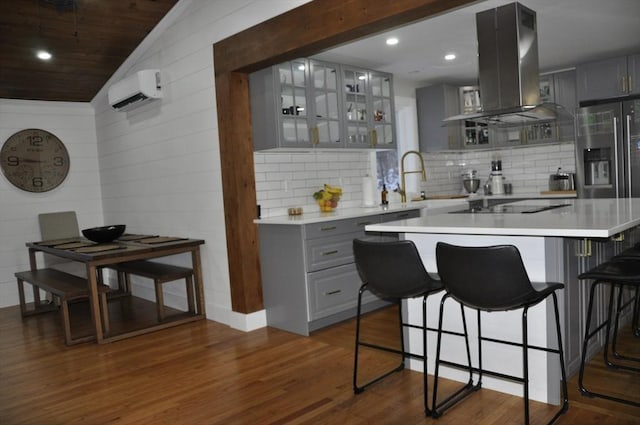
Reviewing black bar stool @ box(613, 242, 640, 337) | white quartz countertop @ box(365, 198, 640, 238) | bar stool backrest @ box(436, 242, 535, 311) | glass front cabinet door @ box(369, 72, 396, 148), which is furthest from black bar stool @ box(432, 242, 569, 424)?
glass front cabinet door @ box(369, 72, 396, 148)

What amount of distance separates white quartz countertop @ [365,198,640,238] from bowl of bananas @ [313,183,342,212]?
5.44 feet

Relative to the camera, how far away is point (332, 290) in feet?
13.8

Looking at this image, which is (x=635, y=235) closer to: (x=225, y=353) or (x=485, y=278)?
(x=485, y=278)

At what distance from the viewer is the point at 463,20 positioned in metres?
4.05

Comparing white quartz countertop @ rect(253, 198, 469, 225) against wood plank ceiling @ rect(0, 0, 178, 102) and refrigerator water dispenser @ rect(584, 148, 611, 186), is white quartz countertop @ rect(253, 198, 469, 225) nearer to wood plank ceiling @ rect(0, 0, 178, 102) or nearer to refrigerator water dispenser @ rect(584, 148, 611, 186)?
refrigerator water dispenser @ rect(584, 148, 611, 186)

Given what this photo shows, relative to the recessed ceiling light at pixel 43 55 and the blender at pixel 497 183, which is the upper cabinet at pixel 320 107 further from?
the recessed ceiling light at pixel 43 55

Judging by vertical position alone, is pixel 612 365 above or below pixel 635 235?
below

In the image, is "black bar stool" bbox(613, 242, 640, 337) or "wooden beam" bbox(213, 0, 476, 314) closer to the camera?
Answer: "black bar stool" bbox(613, 242, 640, 337)

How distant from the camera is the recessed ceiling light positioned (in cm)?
508

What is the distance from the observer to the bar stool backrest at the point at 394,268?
2.63 metres

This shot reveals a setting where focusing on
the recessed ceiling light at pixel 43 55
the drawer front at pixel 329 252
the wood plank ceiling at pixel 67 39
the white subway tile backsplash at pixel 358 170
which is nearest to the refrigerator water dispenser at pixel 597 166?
the white subway tile backsplash at pixel 358 170

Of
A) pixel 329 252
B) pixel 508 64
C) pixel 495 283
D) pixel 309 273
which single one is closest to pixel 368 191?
pixel 329 252

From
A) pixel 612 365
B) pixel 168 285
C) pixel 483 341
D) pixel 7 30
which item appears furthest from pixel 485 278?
pixel 7 30

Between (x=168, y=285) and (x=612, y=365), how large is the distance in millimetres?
4061
